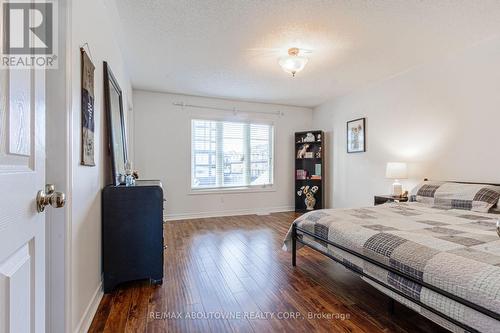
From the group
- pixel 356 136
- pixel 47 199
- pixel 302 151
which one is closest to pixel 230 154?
pixel 302 151

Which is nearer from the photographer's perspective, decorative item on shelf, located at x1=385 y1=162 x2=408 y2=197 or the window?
decorative item on shelf, located at x1=385 y1=162 x2=408 y2=197

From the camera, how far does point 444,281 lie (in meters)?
1.26

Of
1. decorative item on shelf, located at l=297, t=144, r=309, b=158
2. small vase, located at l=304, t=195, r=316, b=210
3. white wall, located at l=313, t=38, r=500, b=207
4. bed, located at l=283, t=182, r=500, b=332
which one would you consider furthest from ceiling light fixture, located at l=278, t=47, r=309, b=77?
small vase, located at l=304, t=195, r=316, b=210

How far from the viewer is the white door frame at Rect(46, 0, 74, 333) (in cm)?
130

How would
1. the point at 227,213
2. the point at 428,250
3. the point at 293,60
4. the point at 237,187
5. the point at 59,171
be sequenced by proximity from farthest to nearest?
1. the point at 237,187
2. the point at 227,213
3. the point at 293,60
4. the point at 428,250
5. the point at 59,171

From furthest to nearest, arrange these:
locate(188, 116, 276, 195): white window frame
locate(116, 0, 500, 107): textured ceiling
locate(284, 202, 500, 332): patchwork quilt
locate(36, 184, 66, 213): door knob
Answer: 1. locate(188, 116, 276, 195): white window frame
2. locate(116, 0, 500, 107): textured ceiling
3. locate(284, 202, 500, 332): patchwork quilt
4. locate(36, 184, 66, 213): door knob

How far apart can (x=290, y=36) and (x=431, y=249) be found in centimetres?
234

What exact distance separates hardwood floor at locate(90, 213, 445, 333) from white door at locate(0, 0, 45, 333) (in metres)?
1.15

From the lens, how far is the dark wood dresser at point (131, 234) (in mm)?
2078

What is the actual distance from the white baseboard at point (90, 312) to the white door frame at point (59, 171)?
24cm

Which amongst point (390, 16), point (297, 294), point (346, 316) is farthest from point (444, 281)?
point (390, 16)

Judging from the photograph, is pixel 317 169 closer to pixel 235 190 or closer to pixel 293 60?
pixel 235 190

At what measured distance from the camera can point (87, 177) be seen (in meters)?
1.71

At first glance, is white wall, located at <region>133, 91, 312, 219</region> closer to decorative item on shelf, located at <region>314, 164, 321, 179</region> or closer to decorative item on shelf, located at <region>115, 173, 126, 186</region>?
decorative item on shelf, located at <region>314, 164, 321, 179</region>
